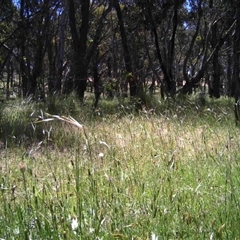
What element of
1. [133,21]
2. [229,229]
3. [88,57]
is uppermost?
[133,21]

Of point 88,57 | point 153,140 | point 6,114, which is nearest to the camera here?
point 153,140

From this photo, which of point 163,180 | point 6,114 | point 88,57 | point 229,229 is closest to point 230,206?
point 229,229

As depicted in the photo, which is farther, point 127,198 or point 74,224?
point 127,198

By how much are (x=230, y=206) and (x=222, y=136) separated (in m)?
2.47

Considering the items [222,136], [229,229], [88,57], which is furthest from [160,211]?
[88,57]

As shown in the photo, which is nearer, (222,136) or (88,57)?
(222,136)

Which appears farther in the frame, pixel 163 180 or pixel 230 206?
pixel 163 180

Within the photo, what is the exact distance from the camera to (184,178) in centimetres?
297

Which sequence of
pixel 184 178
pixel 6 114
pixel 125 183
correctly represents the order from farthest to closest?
pixel 6 114 < pixel 184 178 < pixel 125 183

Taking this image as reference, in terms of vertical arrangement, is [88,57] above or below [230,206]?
above

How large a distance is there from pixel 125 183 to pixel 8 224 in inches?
32.8

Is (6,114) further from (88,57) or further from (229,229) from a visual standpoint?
(88,57)

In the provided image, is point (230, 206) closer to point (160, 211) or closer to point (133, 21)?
point (160, 211)

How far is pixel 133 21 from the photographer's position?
1550 centimetres
